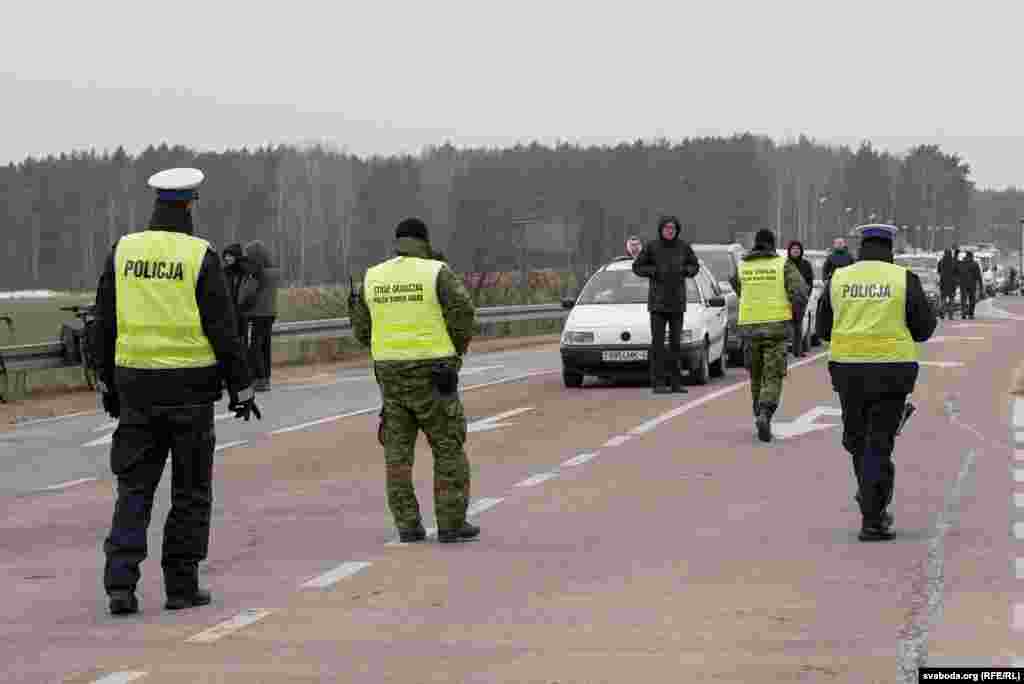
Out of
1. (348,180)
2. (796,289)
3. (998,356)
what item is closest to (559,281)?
(998,356)

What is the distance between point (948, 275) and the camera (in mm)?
50094

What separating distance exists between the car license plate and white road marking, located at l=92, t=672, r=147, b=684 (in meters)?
16.6

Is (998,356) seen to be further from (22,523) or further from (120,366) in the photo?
(120,366)

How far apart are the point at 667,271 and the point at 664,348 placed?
1079mm

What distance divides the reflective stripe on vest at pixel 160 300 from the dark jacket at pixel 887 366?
409 centimetres

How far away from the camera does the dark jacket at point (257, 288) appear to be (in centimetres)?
2431

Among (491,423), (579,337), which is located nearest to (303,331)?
(579,337)

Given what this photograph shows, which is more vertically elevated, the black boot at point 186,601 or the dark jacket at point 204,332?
the dark jacket at point 204,332

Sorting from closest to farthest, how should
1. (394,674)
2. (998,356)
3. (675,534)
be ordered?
(394,674) → (675,534) → (998,356)

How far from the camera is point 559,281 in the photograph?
161ft

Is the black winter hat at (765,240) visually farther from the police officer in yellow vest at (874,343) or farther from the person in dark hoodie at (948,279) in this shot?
the person in dark hoodie at (948,279)

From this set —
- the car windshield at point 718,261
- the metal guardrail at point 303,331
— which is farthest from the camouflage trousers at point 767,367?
the car windshield at point 718,261

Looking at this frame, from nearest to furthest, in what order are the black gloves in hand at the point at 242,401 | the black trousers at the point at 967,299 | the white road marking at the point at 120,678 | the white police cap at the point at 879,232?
the white road marking at the point at 120,678, the black gloves in hand at the point at 242,401, the white police cap at the point at 879,232, the black trousers at the point at 967,299

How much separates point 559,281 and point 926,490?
3605 cm
